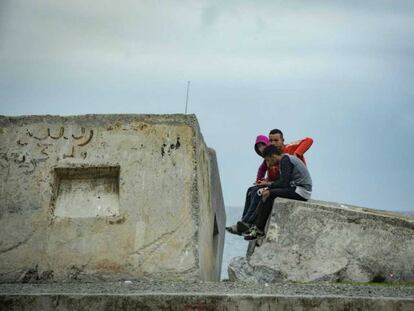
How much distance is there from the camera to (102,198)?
6.41m

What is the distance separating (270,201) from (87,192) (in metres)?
1.93

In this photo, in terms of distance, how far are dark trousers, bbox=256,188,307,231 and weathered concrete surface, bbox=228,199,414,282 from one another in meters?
0.29

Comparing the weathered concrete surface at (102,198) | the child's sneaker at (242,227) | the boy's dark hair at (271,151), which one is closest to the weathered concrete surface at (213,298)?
the weathered concrete surface at (102,198)

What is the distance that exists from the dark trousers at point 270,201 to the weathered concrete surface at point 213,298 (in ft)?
5.62

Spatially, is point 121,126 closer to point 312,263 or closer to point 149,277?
point 149,277

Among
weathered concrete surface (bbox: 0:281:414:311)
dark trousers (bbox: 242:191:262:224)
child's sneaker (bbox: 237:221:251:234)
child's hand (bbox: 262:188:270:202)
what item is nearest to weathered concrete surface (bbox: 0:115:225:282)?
child's sneaker (bbox: 237:221:251:234)

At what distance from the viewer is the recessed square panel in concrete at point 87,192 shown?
634cm

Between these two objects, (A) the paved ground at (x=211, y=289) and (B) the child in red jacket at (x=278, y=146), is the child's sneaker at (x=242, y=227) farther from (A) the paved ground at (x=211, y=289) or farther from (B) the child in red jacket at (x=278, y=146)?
(A) the paved ground at (x=211, y=289)

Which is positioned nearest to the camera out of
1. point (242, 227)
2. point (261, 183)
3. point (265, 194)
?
point (265, 194)

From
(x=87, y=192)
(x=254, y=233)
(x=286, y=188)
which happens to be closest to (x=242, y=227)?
(x=254, y=233)

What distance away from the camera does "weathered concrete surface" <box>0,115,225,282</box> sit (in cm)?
609

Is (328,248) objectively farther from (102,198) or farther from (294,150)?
(102,198)

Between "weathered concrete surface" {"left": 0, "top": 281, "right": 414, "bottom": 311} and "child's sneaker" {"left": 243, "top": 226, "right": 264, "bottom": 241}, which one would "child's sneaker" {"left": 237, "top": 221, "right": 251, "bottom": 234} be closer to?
"child's sneaker" {"left": 243, "top": 226, "right": 264, "bottom": 241}

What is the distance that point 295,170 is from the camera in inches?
277
